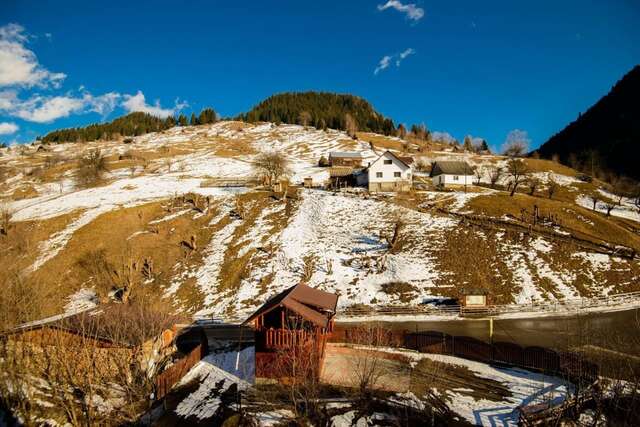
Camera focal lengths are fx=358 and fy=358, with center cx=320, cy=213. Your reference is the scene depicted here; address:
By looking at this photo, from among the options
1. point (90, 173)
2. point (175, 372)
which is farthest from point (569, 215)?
point (90, 173)

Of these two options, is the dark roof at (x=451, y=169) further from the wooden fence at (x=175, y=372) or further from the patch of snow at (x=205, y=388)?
the patch of snow at (x=205, y=388)

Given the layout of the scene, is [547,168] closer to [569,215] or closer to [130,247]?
[569,215]

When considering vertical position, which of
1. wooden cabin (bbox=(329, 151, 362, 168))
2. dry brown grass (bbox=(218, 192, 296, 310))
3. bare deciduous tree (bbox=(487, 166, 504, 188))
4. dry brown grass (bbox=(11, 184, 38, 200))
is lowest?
dry brown grass (bbox=(218, 192, 296, 310))

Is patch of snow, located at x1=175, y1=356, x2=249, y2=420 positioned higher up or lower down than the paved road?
lower down

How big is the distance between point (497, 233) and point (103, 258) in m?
54.3

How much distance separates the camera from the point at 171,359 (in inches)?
1121

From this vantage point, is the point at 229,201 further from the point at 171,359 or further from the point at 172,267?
the point at 171,359

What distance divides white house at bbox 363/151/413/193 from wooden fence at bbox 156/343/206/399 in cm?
5267

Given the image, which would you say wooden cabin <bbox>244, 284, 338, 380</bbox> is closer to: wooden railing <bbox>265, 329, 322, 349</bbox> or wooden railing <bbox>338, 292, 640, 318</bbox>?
wooden railing <bbox>265, 329, 322, 349</bbox>

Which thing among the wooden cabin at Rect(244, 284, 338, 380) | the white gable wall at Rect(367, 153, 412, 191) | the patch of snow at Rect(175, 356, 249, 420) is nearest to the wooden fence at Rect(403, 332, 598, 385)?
the wooden cabin at Rect(244, 284, 338, 380)

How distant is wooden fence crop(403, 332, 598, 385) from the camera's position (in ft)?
68.8

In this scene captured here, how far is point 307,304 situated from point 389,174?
53455 mm

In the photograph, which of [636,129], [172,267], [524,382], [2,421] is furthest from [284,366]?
[636,129]

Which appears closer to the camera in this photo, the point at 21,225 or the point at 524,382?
the point at 524,382
